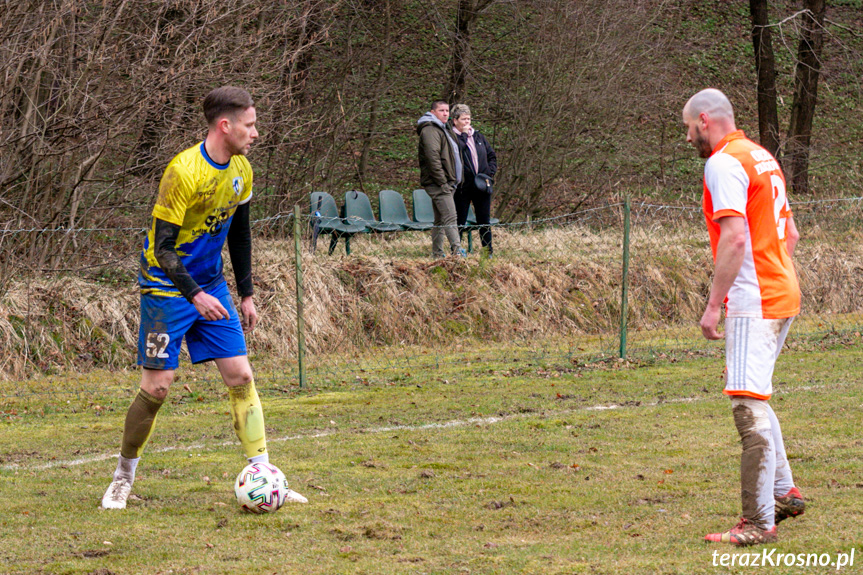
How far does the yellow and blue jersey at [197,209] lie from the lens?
509 centimetres

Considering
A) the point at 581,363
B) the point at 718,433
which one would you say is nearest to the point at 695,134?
the point at 718,433

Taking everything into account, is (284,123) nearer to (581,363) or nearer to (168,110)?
(168,110)

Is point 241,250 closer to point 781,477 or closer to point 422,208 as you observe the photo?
point 781,477

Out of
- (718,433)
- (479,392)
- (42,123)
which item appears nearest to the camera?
(718,433)

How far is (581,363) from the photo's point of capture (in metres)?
11.4

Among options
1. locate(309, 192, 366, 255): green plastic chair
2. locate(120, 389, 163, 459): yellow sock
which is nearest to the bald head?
locate(120, 389, 163, 459): yellow sock

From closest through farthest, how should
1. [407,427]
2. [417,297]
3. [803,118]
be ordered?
[407,427] < [417,297] < [803,118]

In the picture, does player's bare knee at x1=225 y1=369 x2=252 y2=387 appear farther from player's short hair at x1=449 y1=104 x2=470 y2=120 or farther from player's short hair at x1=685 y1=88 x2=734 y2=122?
player's short hair at x1=449 y1=104 x2=470 y2=120

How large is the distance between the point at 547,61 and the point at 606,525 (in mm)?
15483

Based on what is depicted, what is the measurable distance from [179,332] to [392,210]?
10537 mm

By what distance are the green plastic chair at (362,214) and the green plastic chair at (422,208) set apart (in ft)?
2.80

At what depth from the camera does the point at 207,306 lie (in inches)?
197

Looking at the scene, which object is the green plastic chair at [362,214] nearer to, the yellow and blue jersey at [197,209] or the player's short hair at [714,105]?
the yellow and blue jersey at [197,209]

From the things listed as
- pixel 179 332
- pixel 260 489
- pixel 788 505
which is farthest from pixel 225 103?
pixel 788 505
